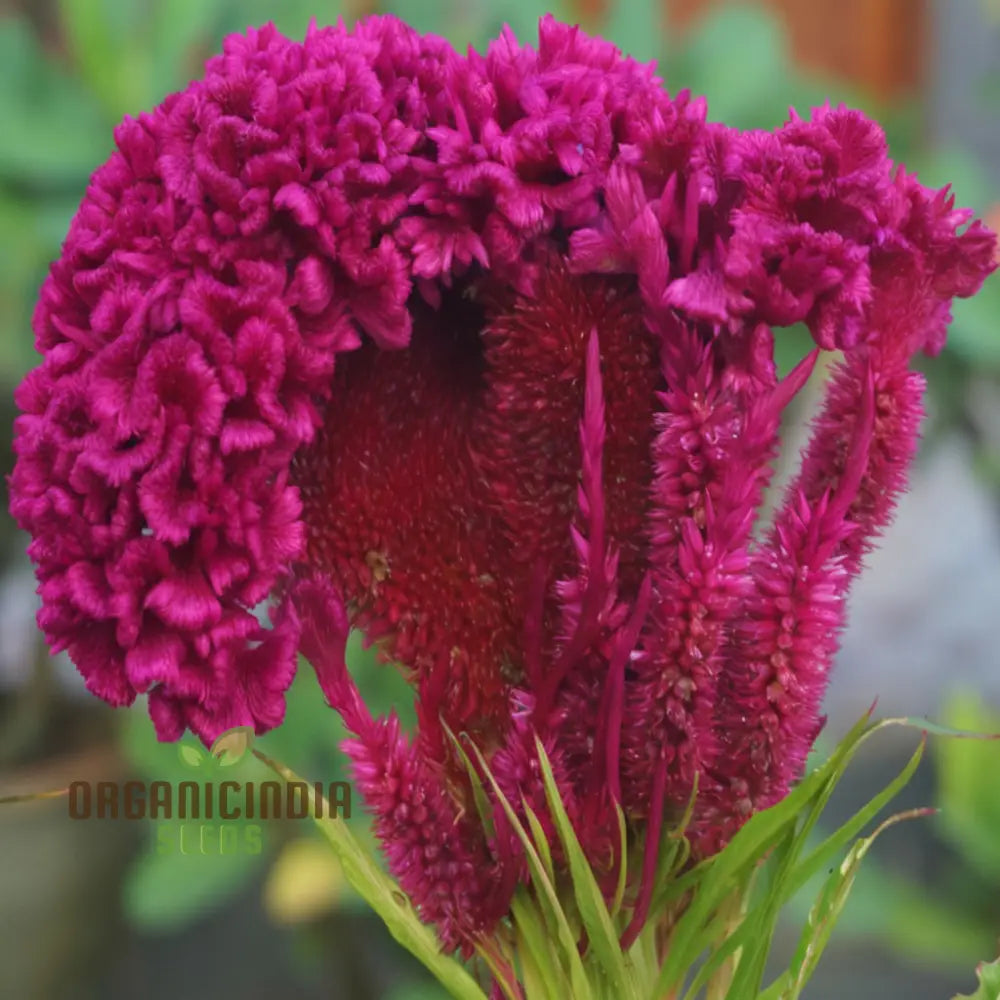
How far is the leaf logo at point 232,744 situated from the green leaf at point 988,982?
0.76 feet

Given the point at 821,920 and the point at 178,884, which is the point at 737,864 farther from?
the point at 178,884

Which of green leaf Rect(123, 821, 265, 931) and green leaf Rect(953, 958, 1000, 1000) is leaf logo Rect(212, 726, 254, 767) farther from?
green leaf Rect(123, 821, 265, 931)

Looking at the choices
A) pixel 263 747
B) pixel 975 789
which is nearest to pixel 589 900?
pixel 263 747

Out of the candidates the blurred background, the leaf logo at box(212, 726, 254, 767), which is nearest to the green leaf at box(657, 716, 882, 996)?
the leaf logo at box(212, 726, 254, 767)

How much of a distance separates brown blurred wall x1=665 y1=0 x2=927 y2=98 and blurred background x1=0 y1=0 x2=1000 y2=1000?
0.34 m

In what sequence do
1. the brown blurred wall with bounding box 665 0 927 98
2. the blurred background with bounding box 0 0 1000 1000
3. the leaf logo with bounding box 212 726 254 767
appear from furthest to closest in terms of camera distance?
the brown blurred wall with bounding box 665 0 927 98 < the blurred background with bounding box 0 0 1000 1000 < the leaf logo with bounding box 212 726 254 767

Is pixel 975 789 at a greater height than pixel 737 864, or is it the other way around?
pixel 737 864

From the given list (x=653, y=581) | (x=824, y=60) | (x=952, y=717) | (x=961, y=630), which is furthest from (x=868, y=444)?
(x=824, y=60)

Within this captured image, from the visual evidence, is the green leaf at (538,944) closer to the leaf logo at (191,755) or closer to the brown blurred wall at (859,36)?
the leaf logo at (191,755)

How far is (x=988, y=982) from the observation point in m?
0.37

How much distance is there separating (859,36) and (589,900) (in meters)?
1.89

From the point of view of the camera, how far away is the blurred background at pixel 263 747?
1041mm

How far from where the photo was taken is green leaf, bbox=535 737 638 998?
31cm

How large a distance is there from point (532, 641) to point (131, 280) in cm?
14
